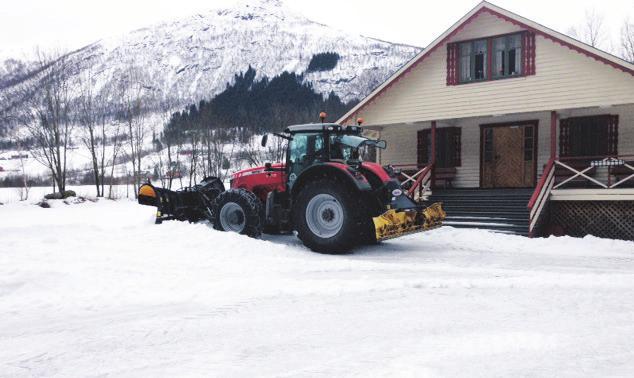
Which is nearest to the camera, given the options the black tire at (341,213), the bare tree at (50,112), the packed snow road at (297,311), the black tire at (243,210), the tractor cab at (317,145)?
the packed snow road at (297,311)

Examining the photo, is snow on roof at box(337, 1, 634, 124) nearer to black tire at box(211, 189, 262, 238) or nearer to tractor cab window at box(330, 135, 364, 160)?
tractor cab window at box(330, 135, 364, 160)

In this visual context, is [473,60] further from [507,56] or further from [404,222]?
[404,222]

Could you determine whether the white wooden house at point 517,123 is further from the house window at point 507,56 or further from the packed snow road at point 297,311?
the packed snow road at point 297,311

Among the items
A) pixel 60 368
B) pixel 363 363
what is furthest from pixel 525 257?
pixel 60 368

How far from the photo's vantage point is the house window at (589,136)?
13.3 meters

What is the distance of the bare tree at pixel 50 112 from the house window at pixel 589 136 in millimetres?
25329

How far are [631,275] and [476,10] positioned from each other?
33.4ft

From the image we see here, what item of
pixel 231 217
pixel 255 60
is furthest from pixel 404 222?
pixel 255 60

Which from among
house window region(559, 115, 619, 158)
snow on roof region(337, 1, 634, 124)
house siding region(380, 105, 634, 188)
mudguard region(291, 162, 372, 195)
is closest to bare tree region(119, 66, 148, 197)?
house siding region(380, 105, 634, 188)

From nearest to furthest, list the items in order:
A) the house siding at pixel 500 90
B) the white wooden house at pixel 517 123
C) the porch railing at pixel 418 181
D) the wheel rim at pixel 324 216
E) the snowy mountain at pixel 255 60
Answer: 1. the wheel rim at pixel 324 216
2. the white wooden house at pixel 517 123
3. the house siding at pixel 500 90
4. the porch railing at pixel 418 181
5. the snowy mountain at pixel 255 60

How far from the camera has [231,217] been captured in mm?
9328

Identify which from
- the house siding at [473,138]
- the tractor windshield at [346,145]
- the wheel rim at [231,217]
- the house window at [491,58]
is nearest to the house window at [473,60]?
the house window at [491,58]

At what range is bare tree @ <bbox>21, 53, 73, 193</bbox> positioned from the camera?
27906 millimetres

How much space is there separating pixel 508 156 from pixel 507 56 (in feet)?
10.2
